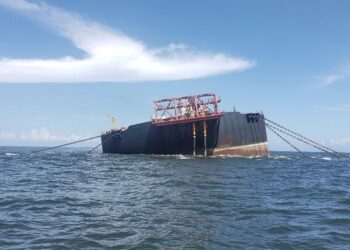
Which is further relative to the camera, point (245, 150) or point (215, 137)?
point (245, 150)

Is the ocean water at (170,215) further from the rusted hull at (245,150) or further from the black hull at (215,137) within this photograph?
the rusted hull at (245,150)

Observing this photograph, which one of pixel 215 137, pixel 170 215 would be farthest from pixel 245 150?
pixel 170 215

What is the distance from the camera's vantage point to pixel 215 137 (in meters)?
47.9

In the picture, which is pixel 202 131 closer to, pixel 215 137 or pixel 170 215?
pixel 215 137

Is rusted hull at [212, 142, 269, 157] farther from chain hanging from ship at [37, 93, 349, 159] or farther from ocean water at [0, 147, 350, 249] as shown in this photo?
ocean water at [0, 147, 350, 249]

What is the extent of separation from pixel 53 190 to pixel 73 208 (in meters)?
5.06

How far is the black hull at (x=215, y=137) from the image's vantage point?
48031 millimetres

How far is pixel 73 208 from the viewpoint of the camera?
1564 cm

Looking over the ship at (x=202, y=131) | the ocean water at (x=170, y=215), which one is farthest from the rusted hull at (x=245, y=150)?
the ocean water at (x=170, y=215)

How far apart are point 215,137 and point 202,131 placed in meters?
1.71

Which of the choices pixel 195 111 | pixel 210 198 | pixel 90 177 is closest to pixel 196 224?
pixel 210 198

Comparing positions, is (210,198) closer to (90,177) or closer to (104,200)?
(104,200)

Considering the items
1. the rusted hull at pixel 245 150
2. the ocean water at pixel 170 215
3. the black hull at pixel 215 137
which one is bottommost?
the ocean water at pixel 170 215

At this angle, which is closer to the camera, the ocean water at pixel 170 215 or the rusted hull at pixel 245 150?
the ocean water at pixel 170 215
